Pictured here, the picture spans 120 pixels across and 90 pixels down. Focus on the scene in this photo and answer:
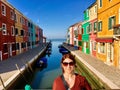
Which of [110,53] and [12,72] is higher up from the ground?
[110,53]

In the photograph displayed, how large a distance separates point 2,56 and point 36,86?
926 centimetres

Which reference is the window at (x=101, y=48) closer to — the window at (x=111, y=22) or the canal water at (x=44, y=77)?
the window at (x=111, y=22)

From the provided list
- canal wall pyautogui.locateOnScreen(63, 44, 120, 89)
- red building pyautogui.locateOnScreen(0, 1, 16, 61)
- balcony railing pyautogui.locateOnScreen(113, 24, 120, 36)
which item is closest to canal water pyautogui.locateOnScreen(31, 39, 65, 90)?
canal wall pyautogui.locateOnScreen(63, 44, 120, 89)

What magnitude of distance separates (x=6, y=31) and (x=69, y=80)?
25180mm

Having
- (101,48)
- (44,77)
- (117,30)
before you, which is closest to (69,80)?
(117,30)

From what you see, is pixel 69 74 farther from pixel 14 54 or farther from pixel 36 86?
pixel 14 54

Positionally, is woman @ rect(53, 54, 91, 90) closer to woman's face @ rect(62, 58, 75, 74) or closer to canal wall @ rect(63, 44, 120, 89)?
woman's face @ rect(62, 58, 75, 74)

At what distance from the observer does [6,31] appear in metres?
26.6

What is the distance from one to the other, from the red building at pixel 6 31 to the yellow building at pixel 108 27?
1271 cm

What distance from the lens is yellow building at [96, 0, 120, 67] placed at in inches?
728

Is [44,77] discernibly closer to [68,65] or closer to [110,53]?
[110,53]

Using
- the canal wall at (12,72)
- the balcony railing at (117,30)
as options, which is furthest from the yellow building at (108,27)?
the canal wall at (12,72)

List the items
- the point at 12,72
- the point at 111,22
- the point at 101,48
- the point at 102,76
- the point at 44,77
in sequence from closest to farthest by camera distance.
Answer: the point at 102,76
the point at 12,72
the point at 111,22
the point at 44,77
the point at 101,48

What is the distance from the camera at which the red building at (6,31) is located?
24.3 m
